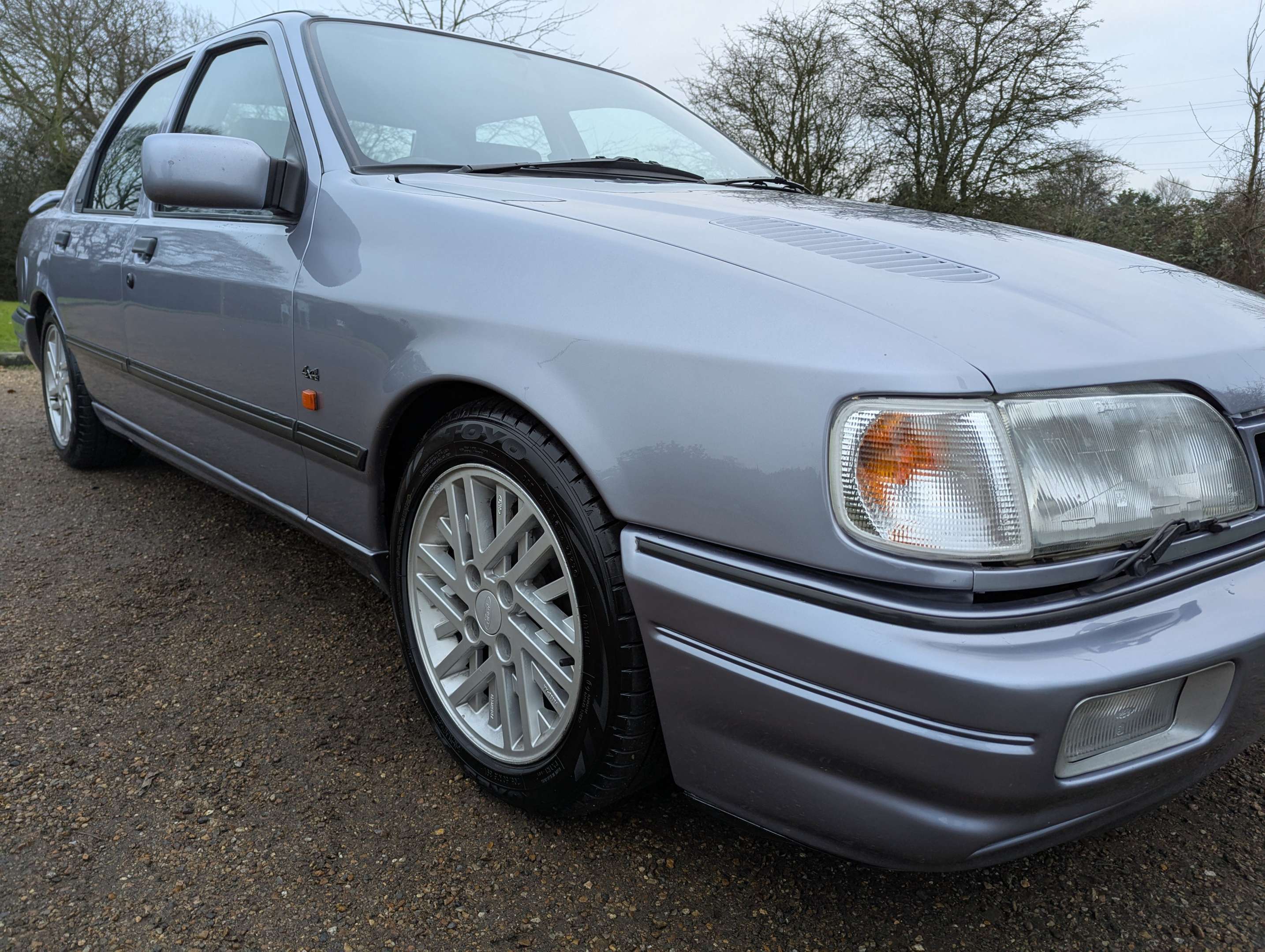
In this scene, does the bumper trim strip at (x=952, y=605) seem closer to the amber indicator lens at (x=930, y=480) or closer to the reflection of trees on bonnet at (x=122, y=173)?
the amber indicator lens at (x=930, y=480)

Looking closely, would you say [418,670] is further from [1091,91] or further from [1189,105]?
[1091,91]

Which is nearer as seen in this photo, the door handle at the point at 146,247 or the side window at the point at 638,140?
the side window at the point at 638,140

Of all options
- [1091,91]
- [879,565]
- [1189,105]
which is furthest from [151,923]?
[1091,91]

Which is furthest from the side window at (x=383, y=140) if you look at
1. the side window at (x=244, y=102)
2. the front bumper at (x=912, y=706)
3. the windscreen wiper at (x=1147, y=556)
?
the windscreen wiper at (x=1147, y=556)

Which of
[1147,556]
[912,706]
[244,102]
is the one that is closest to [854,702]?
[912,706]

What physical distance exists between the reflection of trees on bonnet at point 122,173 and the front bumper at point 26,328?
2.93ft

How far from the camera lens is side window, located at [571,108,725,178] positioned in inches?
101

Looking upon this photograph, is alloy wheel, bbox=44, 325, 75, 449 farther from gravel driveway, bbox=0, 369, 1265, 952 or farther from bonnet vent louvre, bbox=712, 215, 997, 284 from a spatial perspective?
bonnet vent louvre, bbox=712, 215, 997, 284

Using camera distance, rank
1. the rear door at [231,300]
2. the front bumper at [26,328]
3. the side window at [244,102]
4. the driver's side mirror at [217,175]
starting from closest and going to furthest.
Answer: the driver's side mirror at [217,175], the rear door at [231,300], the side window at [244,102], the front bumper at [26,328]

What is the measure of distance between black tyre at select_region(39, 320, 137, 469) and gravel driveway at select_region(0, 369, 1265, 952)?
174 cm

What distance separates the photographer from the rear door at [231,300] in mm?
2121

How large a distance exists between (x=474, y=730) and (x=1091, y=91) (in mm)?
14732

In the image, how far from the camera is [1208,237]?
7.68 meters

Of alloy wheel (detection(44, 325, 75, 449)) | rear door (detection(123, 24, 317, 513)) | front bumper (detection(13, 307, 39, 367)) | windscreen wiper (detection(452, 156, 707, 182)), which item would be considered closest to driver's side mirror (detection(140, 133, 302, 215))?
rear door (detection(123, 24, 317, 513))
